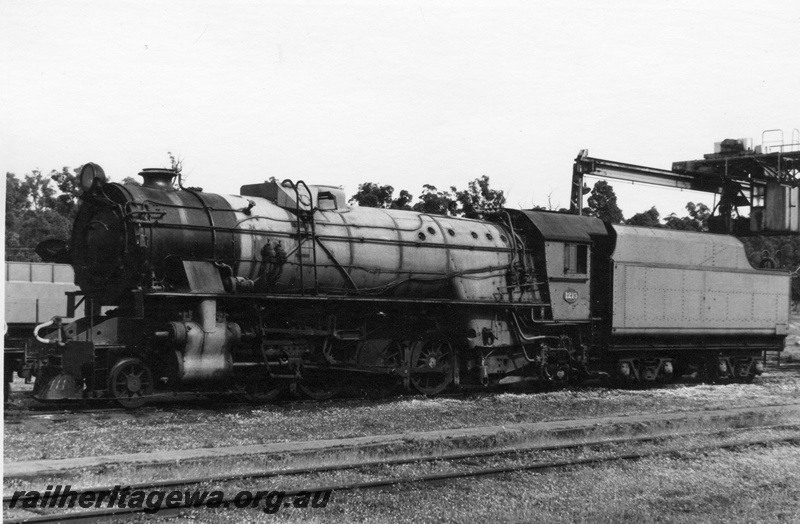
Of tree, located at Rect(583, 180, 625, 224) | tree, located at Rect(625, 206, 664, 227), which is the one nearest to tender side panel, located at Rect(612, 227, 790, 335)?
tree, located at Rect(583, 180, 625, 224)

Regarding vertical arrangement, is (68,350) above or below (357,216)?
below

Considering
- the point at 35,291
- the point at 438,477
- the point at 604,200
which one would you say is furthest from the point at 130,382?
the point at 604,200

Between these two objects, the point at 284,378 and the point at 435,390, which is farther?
the point at 435,390

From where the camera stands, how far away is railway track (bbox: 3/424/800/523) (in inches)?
316

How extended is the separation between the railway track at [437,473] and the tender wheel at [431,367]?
233 inches

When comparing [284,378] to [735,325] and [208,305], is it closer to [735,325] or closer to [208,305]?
[208,305]

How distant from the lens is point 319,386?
56.9 ft

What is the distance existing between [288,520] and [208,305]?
7243 millimetres

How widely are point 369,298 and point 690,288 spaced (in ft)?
29.9

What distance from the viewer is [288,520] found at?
8109 mm

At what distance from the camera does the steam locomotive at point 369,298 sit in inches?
579

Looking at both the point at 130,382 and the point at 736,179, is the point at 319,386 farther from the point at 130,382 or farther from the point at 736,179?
the point at 736,179

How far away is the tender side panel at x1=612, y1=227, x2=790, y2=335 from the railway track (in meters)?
6.91

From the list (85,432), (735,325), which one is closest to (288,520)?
(85,432)
